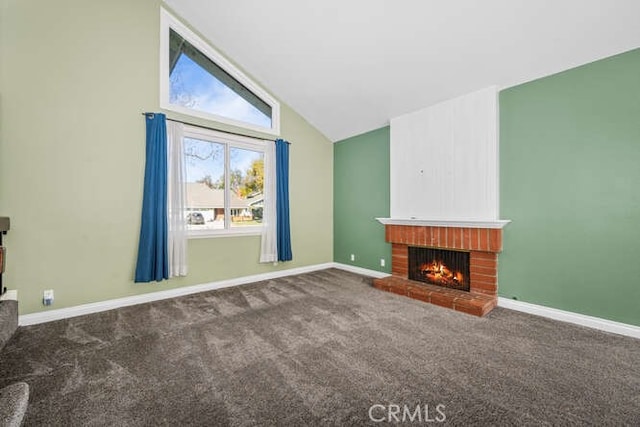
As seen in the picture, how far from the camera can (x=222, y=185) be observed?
12.9 feet

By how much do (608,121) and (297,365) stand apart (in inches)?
136

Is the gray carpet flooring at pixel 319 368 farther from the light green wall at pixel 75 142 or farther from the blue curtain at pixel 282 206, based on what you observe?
the blue curtain at pixel 282 206

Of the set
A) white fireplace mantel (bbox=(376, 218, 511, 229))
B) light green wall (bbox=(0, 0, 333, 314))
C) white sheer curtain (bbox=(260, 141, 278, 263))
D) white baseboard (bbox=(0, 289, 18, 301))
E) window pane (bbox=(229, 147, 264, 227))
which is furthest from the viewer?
white sheer curtain (bbox=(260, 141, 278, 263))

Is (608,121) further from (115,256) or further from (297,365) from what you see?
(115,256)

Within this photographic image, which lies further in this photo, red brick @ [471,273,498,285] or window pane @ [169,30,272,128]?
window pane @ [169,30,272,128]

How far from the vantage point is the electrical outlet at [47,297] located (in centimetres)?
263

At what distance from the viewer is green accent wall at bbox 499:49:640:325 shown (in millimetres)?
2281

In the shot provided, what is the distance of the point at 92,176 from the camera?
2881 mm

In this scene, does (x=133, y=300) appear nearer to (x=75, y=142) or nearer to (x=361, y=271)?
(x=75, y=142)

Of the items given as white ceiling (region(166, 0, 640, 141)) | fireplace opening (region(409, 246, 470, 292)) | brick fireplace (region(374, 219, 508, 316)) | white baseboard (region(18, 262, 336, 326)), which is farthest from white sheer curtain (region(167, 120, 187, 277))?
fireplace opening (region(409, 246, 470, 292))

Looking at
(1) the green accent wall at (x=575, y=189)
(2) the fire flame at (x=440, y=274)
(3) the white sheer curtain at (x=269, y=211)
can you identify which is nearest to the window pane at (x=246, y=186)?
(3) the white sheer curtain at (x=269, y=211)

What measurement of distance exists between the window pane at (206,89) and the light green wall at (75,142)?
282 mm

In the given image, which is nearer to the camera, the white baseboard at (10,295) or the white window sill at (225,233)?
the white baseboard at (10,295)

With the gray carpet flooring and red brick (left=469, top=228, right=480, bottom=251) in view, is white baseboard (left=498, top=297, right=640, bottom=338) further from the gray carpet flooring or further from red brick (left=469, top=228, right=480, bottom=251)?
red brick (left=469, top=228, right=480, bottom=251)
